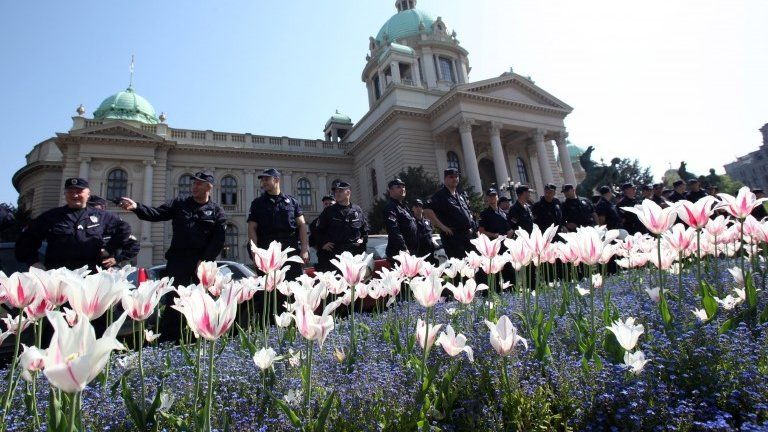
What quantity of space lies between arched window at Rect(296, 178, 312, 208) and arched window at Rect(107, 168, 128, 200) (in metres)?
12.5

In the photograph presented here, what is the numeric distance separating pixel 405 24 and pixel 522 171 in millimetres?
19695

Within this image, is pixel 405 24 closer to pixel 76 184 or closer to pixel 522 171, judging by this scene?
pixel 522 171

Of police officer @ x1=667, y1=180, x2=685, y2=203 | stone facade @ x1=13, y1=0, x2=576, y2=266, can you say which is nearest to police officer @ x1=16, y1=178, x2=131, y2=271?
police officer @ x1=667, y1=180, x2=685, y2=203

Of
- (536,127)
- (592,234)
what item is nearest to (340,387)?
(592,234)

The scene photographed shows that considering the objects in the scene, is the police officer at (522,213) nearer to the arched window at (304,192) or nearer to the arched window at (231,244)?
the arched window at (231,244)

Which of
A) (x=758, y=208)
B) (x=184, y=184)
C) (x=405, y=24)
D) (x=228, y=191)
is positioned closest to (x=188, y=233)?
(x=758, y=208)

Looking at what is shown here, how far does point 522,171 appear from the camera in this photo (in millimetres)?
37500

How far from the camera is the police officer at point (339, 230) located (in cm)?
615

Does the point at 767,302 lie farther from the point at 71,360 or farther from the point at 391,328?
the point at 71,360

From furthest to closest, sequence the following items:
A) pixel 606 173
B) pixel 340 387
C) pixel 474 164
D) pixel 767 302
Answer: pixel 606 173
pixel 474 164
pixel 767 302
pixel 340 387

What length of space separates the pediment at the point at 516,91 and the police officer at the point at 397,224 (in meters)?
25.7

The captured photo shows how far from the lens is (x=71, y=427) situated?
0.96 metres

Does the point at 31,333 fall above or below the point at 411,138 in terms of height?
below

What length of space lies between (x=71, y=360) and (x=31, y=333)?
176 inches
